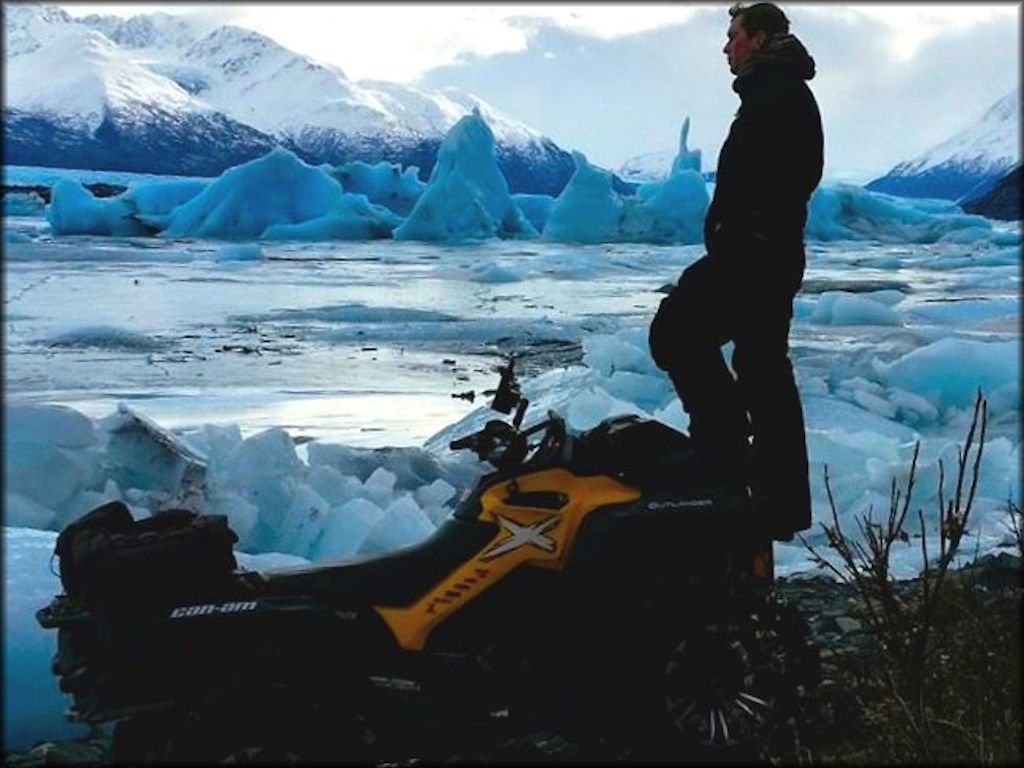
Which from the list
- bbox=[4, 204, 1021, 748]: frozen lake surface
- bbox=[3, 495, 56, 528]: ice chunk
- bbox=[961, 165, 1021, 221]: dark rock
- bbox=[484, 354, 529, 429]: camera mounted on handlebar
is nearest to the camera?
bbox=[484, 354, 529, 429]: camera mounted on handlebar

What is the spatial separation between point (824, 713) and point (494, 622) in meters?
0.81

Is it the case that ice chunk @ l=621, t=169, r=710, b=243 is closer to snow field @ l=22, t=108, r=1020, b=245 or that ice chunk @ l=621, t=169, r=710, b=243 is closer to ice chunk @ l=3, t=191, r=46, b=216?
snow field @ l=22, t=108, r=1020, b=245

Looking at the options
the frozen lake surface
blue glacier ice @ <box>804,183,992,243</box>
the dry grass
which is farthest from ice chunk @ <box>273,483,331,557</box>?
blue glacier ice @ <box>804,183,992,243</box>

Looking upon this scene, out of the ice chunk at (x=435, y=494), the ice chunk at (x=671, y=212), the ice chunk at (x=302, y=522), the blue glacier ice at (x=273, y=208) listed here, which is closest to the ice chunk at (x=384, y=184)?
the blue glacier ice at (x=273, y=208)

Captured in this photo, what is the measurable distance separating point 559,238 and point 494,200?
2032 mm

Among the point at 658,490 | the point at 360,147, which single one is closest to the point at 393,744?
the point at 658,490

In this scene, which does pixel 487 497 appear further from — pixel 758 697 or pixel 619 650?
pixel 758 697

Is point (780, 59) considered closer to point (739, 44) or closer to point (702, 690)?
point (739, 44)

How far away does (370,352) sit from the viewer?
13.6 meters

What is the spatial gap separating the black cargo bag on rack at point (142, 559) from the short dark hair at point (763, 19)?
5.65 feet

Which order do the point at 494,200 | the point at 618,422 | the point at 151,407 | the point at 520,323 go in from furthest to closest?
the point at 494,200 < the point at 520,323 < the point at 151,407 < the point at 618,422

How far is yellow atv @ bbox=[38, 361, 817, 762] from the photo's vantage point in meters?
2.65

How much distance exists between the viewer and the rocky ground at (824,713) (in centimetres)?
283

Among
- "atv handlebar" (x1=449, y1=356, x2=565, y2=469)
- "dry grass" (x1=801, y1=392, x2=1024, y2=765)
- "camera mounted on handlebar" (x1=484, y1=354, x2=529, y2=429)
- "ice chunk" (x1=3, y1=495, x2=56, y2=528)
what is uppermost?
"camera mounted on handlebar" (x1=484, y1=354, x2=529, y2=429)
